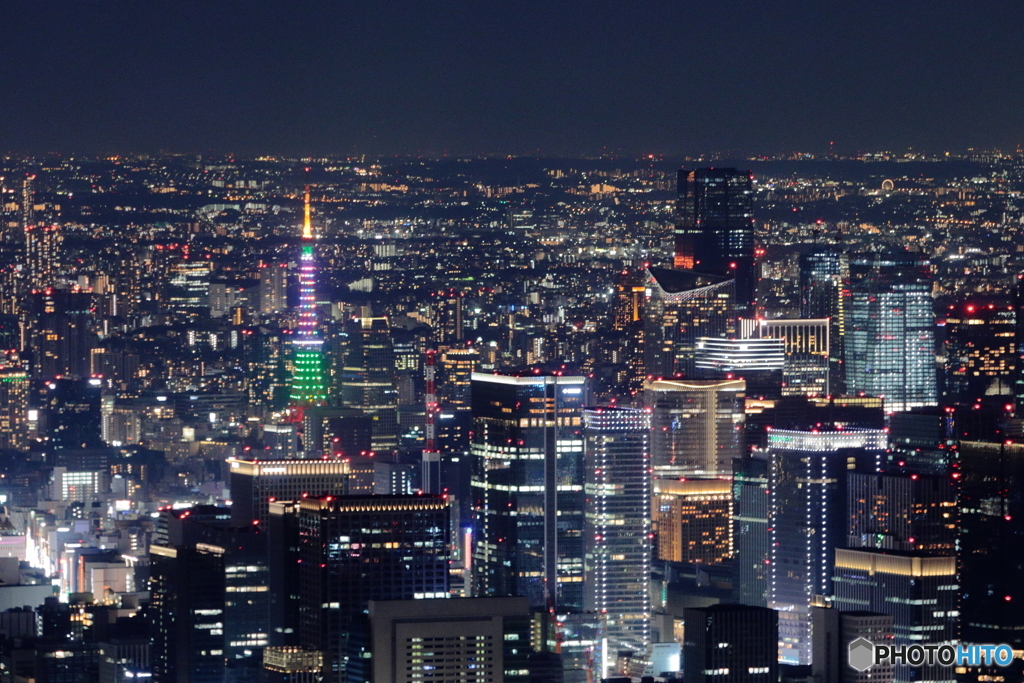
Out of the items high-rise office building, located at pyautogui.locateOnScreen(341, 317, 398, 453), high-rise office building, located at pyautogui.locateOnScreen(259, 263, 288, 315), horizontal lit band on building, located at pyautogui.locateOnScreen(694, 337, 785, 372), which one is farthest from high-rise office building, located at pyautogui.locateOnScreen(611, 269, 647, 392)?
high-rise office building, located at pyautogui.locateOnScreen(259, 263, 288, 315)

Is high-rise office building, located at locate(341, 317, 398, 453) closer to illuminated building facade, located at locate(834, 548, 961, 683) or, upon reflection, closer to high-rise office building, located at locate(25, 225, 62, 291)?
high-rise office building, located at locate(25, 225, 62, 291)

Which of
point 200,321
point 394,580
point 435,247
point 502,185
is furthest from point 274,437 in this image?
point 394,580

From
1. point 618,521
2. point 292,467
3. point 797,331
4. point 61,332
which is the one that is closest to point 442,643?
point 292,467

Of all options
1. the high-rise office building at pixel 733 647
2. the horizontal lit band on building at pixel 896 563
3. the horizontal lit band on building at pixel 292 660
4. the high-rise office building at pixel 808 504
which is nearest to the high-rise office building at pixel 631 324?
the high-rise office building at pixel 808 504

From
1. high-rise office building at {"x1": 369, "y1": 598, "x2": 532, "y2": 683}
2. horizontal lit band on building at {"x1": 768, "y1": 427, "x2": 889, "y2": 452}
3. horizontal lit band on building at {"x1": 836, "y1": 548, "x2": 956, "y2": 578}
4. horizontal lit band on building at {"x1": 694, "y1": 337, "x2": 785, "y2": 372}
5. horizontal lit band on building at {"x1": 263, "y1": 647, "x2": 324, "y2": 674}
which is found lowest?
horizontal lit band on building at {"x1": 263, "y1": 647, "x2": 324, "y2": 674}

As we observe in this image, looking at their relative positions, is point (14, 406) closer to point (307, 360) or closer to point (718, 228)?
point (307, 360)

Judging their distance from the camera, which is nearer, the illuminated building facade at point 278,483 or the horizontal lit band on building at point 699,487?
the illuminated building facade at point 278,483

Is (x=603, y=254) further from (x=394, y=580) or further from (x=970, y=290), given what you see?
(x=394, y=580)

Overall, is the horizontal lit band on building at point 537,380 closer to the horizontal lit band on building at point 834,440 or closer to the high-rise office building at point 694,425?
the high-rise office building at point 694,425
